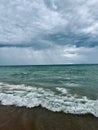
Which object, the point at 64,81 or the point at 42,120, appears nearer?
the point at 42,120

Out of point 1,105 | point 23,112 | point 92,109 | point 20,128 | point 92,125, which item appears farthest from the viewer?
point 1,105

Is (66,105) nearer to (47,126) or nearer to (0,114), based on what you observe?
(47,126)

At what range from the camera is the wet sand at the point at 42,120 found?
18.1 ft

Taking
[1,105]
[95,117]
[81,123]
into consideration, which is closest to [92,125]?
[81,123]

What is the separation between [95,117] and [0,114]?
445 cm

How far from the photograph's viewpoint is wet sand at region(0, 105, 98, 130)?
5527 millimetres

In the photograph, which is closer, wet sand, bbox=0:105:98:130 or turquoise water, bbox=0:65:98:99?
wet sand, bbox=0:105:98:130

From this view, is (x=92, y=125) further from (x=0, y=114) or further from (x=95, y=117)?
(x=0, y=114)

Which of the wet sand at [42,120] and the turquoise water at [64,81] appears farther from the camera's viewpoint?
the turquoise water at [64,81]

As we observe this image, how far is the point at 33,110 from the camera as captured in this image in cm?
734

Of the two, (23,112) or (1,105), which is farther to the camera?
(1,105)

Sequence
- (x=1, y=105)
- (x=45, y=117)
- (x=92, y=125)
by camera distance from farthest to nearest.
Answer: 1. (x=1, y=105)
2. (x=45, y=117)
3. (x=92, y=125)

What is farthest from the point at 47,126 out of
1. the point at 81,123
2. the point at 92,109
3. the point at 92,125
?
the point at 92,109

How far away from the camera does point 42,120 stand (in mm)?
6160
